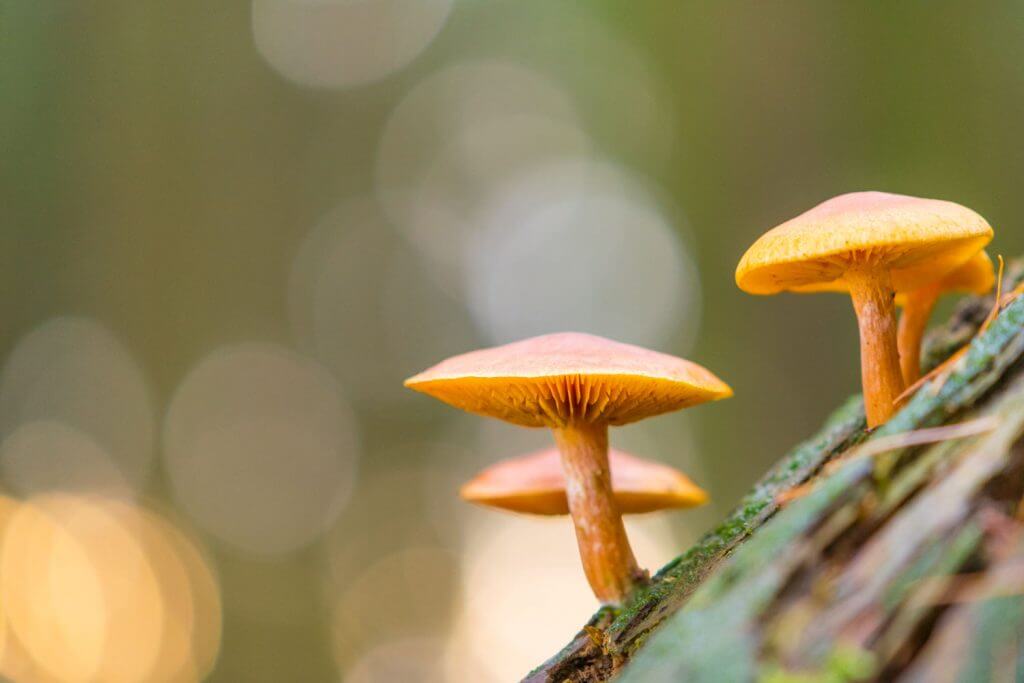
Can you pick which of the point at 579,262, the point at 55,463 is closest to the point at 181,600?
the point at 55,463

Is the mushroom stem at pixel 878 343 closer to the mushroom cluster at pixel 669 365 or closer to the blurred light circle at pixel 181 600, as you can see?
the mushroom cluster at pixel 669 365

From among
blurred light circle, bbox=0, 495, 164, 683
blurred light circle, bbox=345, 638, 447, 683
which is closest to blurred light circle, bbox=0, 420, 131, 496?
blurred light circle, bbox=0, 495, 164, 683

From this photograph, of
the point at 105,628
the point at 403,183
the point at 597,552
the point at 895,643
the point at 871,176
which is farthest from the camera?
the point at 403,183

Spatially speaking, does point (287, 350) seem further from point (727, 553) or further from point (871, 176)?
point (727, 553)

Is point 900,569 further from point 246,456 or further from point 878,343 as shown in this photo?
point 246,456

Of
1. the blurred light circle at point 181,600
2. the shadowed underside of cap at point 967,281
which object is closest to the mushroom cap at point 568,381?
the shadowed underside of cap at point 967,281

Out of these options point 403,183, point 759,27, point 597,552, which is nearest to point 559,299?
point 403,183

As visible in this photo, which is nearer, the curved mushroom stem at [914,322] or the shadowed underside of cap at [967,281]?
the shadowed underside of cap at [967,281]
